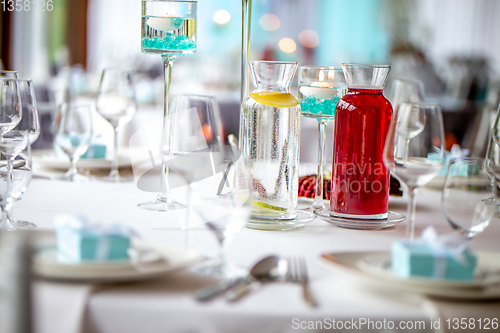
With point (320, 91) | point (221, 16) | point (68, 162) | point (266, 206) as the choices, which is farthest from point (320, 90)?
point (221, 16)

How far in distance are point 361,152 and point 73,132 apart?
747 mm

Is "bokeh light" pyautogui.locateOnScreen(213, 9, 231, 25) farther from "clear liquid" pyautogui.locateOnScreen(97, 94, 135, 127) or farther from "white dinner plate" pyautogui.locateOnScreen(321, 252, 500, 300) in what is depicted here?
"white dinner plate" pyautogui.locateOnScreen(321, 252, 500, 300)

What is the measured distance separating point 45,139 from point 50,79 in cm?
87

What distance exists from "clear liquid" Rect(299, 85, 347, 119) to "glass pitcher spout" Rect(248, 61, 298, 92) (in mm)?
102

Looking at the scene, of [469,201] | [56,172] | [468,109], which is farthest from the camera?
[468,109]

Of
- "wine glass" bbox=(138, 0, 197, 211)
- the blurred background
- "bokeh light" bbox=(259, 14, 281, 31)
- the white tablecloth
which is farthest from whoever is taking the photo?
"bokeh light" bbox=(259, 14, 281, 31)

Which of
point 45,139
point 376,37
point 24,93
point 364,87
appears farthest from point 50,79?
point 376,37

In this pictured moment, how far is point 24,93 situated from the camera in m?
1.04

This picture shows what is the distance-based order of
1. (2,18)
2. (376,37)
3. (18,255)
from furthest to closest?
(376,37), (2,18), (18,255)

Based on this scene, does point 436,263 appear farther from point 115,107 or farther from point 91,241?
point 115,107

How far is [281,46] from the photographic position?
8.23m

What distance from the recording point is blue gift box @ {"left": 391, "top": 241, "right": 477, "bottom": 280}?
0.61m

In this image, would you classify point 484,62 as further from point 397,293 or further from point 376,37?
point 397,293

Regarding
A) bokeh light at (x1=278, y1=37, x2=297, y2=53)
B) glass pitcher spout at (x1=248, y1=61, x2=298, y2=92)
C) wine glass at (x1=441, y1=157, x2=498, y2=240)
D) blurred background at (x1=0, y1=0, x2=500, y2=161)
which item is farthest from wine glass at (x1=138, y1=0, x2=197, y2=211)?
bokeh light at (x1=278, y1=37, x2=297, y2=53)
